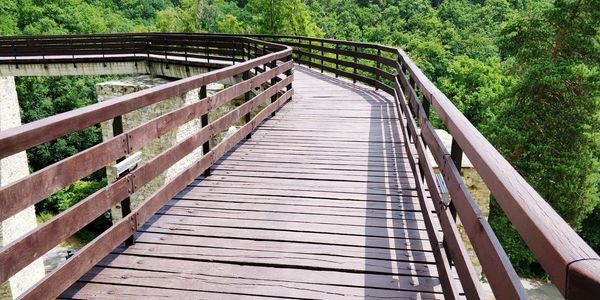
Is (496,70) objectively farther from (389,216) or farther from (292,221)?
(292,221)

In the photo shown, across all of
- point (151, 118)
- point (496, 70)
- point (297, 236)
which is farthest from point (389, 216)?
point (496, 70)

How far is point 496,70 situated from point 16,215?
33.0 m

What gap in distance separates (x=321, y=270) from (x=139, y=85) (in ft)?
48.5

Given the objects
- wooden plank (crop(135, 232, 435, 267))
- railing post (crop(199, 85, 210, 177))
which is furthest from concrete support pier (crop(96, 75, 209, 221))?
wooden plank (crop(135, 232, 435, 267))

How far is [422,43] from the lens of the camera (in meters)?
47.2

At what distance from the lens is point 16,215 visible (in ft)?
51.5

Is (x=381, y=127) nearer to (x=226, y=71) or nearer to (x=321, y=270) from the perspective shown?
(x=226, y=71)

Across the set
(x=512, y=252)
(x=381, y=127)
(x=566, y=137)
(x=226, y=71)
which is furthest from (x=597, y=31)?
(x=226, y=71)

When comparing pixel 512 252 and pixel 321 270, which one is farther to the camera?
pixel 512 252

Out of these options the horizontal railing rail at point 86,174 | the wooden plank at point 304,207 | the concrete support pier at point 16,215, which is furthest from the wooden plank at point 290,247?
the concrete support pier at point 16,215

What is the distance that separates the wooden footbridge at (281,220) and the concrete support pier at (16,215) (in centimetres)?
→ 923

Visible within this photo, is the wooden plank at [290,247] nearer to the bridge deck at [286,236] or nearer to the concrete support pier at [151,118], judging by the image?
the bridge deck at [286,236]

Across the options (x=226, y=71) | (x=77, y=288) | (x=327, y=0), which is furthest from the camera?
(x=327, y=0)

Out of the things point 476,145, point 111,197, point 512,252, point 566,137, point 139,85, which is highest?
point 476,145
